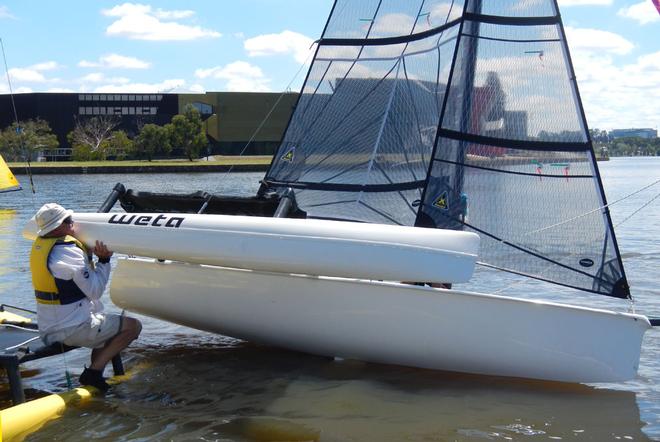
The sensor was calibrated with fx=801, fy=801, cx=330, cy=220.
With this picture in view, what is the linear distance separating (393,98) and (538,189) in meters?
1.65

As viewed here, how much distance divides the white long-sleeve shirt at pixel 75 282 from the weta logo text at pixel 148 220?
718 millimetres

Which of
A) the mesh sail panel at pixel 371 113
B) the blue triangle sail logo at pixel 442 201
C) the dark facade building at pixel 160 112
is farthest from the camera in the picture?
the dark facade building at pixel 160 112

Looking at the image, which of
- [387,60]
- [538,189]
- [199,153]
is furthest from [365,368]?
[199,153]

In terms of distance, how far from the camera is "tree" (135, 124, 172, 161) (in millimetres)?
61000

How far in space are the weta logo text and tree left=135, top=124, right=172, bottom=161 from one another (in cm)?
5661

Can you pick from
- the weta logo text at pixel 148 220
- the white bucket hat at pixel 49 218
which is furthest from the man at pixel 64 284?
the weta logo text at pixel 148 220

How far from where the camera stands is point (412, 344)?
17.8 feet

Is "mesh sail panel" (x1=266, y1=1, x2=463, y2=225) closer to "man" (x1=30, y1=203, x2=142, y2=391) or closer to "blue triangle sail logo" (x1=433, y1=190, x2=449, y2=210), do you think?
"blue triangle sail logo" (x1=433, y1=190, x2=449, y2=210)

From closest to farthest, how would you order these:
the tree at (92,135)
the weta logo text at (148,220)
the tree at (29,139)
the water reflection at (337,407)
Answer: the water reflection at (337,407)
the weta logo text at (148,220)
the tree at (29,139)
the tree at (92,135)

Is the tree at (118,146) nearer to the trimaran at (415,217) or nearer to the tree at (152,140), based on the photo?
the tree at (152,140)

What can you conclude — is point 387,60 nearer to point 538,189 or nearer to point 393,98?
point 393,98

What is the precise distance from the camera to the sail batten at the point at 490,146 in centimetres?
613

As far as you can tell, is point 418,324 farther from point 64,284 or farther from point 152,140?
point 152,140

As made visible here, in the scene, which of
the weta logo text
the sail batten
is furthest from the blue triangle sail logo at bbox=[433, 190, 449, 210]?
the weta logo text
